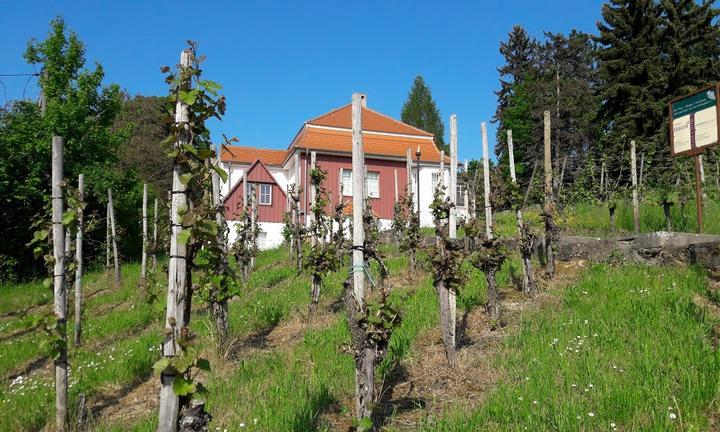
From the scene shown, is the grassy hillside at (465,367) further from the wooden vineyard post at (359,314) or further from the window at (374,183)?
the window at (374,183)

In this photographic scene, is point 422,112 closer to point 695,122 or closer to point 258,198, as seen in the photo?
point 258,198

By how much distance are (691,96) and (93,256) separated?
22587mm

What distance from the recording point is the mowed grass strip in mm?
3795

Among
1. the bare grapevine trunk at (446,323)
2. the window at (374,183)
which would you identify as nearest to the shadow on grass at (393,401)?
the bare grapevine trunk at (446,323)

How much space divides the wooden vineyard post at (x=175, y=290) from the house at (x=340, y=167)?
66.9 ft

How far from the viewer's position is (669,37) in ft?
87.0

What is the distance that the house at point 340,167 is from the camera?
25875 mm

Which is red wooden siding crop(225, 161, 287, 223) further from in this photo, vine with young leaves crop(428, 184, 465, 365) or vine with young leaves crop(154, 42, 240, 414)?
vine with young leaves crop(154, 42, 240, 414)

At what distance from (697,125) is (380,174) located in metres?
19.1

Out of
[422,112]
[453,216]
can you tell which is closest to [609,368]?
[453,216]

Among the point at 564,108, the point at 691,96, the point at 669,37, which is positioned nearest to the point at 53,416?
the point at 691,96

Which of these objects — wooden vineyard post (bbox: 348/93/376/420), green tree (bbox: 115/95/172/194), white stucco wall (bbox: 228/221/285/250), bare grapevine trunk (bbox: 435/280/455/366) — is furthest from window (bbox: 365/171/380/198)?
wooden vineyard post (bbox: 348/93/376/420)

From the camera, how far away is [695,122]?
30.7ft

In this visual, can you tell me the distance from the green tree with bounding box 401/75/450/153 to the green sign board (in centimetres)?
4868
